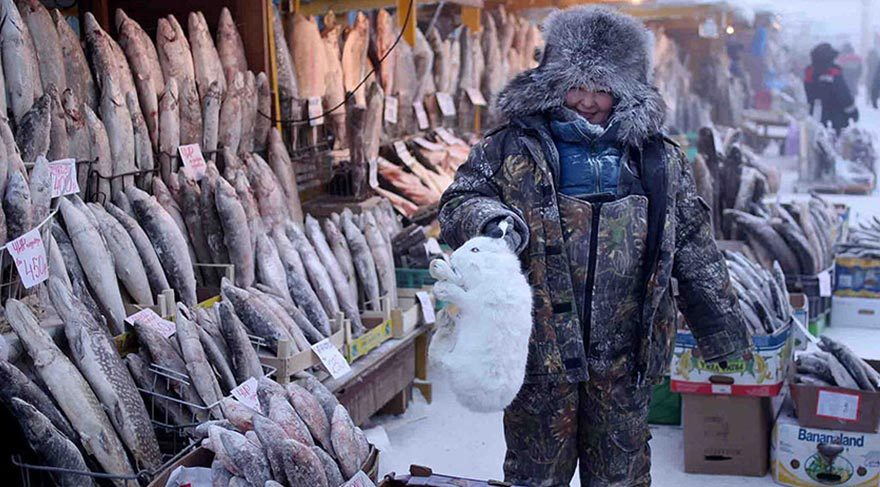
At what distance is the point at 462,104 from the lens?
7.56 meters

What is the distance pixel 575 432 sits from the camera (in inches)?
117

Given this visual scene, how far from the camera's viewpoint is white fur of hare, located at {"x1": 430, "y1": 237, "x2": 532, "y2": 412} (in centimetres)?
233

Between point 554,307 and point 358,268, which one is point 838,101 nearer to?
point 358,268

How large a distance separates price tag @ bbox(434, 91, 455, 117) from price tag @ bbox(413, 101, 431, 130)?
17cm

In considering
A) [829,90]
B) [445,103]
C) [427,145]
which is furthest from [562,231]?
[829,90]

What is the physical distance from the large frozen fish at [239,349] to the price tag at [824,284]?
3300 mm

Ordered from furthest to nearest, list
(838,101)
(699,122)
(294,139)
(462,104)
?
(838,101)
(699,122)
(462,104)
(294,139)

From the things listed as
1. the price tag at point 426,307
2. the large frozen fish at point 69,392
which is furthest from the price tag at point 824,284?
the large frozen fish at point 69,392

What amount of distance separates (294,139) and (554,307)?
2.77 meters

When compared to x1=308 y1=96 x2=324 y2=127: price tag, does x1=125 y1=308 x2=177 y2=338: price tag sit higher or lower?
lower

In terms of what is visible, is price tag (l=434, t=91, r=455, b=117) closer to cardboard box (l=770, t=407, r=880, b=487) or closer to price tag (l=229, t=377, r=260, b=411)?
cardboard box (l=770, t=407, r=880, b=487)

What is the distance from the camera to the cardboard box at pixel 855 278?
566cm

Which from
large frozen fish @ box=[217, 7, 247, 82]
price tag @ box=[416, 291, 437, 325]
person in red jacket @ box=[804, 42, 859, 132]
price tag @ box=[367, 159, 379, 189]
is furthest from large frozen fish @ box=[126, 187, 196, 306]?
person in red jacket @ box=[804, 42, 859, 132]

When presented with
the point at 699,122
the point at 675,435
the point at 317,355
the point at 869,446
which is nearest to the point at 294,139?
the point at 317,355
